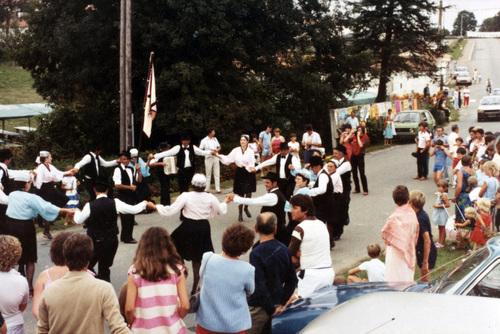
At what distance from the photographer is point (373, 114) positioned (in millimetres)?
36125

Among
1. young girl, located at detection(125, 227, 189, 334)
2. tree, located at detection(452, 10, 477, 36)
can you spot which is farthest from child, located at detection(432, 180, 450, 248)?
tree, located at detection(452, 10, 477, 36)

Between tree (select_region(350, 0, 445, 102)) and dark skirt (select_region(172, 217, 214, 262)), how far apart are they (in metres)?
34.7

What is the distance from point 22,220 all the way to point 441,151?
504 inches

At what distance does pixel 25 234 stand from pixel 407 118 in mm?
27209

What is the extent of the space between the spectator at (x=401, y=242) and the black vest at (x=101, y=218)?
11.6ft

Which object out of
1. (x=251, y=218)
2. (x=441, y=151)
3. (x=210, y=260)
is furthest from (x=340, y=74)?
(x=210, y=260)

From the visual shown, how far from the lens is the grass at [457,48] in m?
105

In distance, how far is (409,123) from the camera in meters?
33.9

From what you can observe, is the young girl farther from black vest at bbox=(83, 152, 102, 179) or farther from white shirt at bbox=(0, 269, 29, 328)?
black vest at bbox=(83, 152, 102, 179)

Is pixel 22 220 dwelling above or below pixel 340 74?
below

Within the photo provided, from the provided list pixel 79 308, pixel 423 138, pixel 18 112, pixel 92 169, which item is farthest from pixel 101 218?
pixel 18 112

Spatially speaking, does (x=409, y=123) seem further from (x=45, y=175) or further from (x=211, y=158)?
(x=45, y=175)

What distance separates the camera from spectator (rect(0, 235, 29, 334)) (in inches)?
233

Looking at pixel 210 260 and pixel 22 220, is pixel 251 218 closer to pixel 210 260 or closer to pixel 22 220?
pixel 22 220
